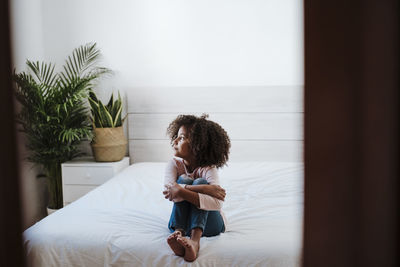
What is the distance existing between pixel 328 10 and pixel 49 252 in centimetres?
158

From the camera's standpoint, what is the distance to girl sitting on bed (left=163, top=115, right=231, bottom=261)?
1491mm

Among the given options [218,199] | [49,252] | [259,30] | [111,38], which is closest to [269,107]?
[259,30]

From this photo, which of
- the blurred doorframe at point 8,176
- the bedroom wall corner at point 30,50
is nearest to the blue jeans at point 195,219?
the blurred doorframe at point 8,176

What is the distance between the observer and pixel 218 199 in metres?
1.56

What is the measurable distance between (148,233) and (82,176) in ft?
5.28

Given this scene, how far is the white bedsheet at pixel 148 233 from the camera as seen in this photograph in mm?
1444

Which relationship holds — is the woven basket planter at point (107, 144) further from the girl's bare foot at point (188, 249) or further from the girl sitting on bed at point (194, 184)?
the girl's bare foot at point (188, 249)

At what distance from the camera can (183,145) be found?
5.61 feet

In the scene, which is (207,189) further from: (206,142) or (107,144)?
(107,144)

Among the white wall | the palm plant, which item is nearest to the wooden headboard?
the white wall

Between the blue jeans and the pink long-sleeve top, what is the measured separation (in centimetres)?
4

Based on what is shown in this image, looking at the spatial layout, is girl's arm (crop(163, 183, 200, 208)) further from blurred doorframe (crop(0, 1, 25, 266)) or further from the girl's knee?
blurred doorframe (crop(0, 1, 25, 266))

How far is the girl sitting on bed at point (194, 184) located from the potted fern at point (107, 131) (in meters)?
1.40

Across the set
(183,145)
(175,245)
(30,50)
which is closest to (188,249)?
(175,245)
